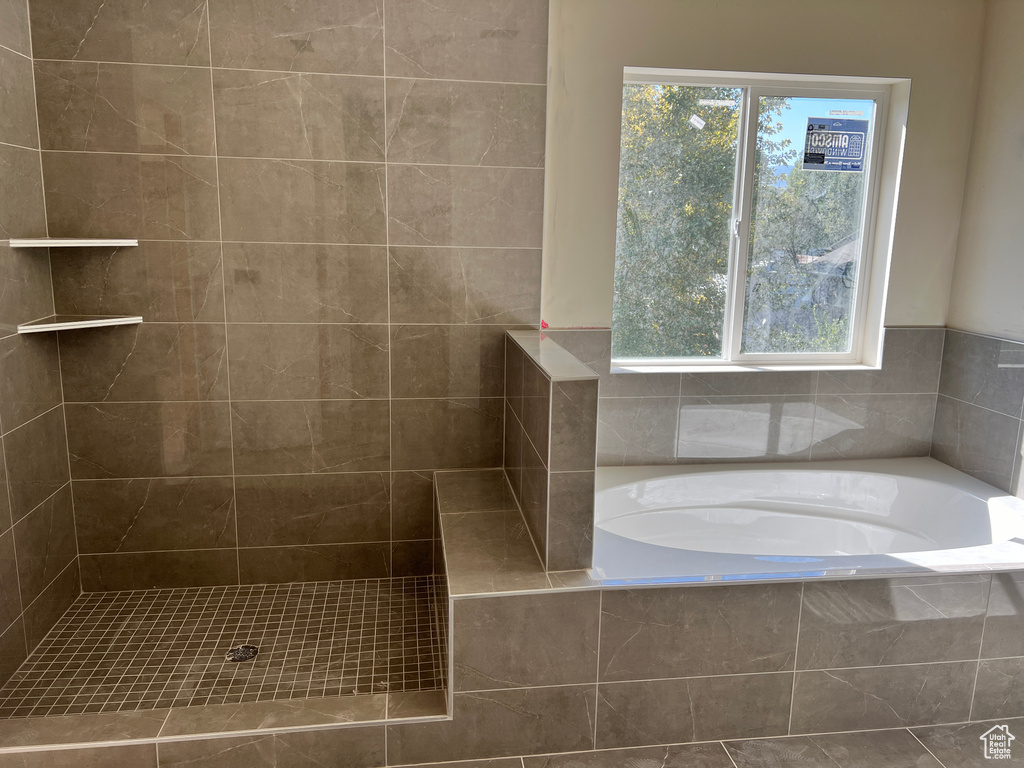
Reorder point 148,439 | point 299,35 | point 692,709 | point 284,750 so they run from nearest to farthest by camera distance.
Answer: point 284,750 → point 692,709 → point 299,35 → point 148,439

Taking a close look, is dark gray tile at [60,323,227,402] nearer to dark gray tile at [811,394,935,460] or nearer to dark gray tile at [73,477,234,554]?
dark gray tile at [73,477,234,554]

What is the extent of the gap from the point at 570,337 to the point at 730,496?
36.7 inches

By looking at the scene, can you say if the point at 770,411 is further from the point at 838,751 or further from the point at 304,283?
the point at 304,283

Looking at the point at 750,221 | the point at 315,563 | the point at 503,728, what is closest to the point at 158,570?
the point at 315,563

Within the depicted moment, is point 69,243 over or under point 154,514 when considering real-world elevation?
over

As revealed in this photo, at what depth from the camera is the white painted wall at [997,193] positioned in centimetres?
290

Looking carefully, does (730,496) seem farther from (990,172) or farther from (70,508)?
(70,508)

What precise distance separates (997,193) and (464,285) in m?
2.13

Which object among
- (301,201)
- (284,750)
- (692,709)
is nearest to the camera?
(284,750)

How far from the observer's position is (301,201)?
271 cm

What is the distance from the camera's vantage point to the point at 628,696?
2111 mm

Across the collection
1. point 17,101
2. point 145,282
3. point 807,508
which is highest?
point 17,101

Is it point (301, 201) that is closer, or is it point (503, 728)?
point (503, 728)

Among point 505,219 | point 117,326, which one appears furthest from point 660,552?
point 117,326
